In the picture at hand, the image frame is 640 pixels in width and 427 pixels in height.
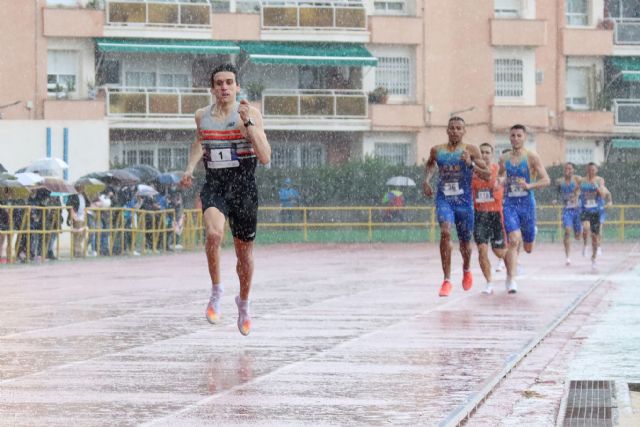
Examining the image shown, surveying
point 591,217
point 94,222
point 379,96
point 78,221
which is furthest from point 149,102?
point 591,217

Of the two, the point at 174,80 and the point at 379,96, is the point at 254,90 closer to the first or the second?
the point at 174,80

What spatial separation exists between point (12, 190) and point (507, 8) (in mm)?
32827

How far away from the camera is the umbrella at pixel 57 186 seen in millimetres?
30828

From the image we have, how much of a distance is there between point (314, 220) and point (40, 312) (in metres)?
32.3

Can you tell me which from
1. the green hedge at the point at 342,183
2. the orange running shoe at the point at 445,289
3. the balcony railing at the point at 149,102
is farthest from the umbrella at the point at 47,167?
the balcony railing at the point at 149,102

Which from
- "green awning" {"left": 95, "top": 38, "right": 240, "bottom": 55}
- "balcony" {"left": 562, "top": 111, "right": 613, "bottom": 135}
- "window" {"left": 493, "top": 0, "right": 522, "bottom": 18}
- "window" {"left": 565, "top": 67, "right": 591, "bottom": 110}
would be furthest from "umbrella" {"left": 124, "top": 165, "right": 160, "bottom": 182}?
"window" {"left": 565, "top": 67, "right": 591, "bottom": 110}

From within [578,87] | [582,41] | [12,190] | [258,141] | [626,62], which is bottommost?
[12,190]

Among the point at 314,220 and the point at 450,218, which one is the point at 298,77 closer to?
the point at 314,220

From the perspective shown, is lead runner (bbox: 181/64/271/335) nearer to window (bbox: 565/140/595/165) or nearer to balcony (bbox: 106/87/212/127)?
balcony (bbox: 106/87/212/127)

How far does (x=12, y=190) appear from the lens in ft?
95.9

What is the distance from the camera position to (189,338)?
507 inches

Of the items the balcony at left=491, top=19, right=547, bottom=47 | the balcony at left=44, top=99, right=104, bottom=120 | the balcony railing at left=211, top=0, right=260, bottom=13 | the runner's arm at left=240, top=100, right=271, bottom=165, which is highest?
the balcony railing at left=211, top=0, right=260, bottom=13

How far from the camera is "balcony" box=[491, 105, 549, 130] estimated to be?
188 ft

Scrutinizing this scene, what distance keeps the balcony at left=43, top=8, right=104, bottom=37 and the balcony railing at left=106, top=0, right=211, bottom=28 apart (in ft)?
1.45
